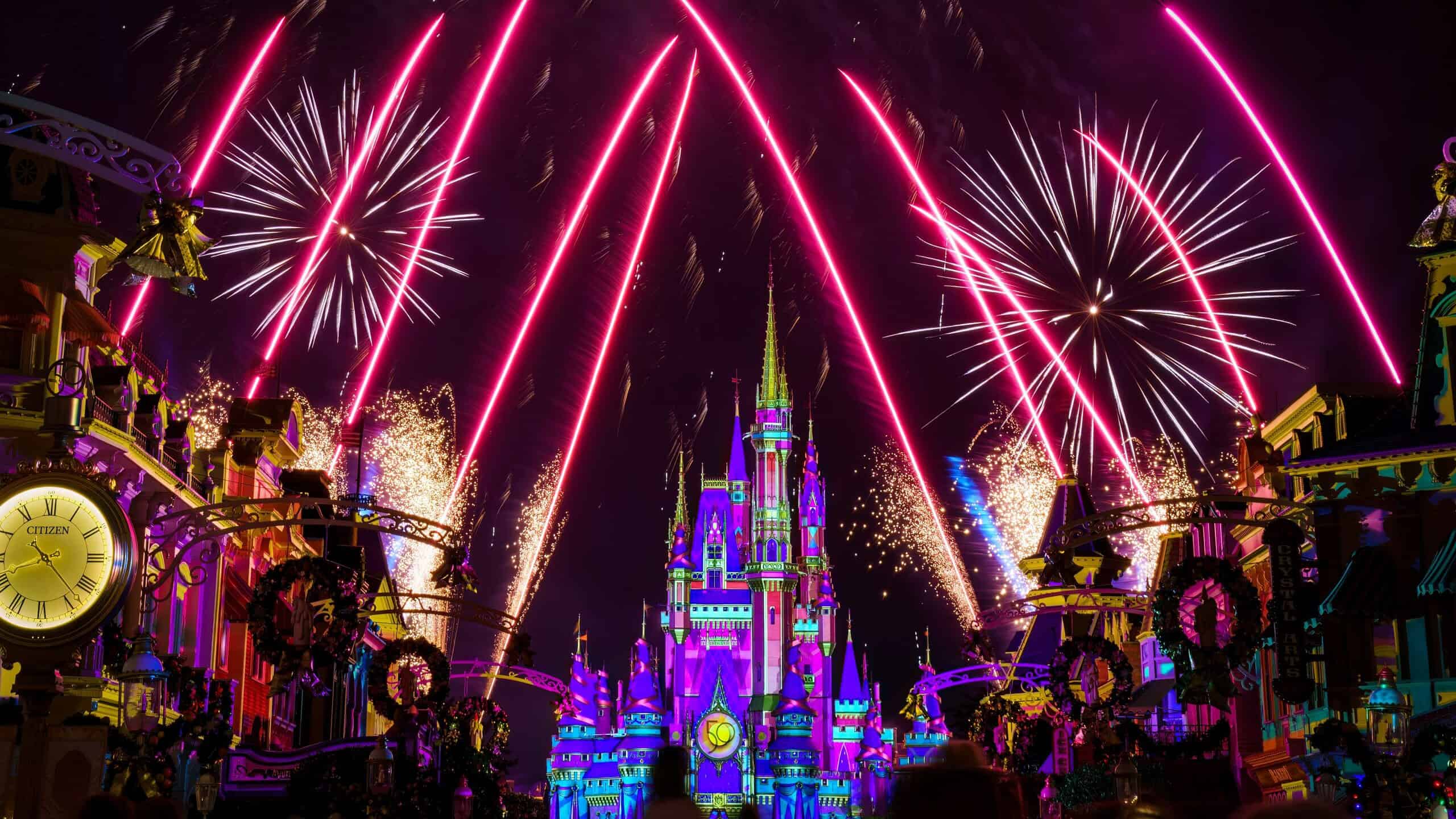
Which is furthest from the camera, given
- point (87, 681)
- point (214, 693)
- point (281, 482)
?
point (281, 482)

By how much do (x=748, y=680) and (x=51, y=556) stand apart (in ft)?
371

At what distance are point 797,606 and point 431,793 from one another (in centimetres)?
9629

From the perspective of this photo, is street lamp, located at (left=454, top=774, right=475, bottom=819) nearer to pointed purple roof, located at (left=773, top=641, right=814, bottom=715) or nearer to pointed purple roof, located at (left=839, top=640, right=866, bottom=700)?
pointed purple roof, located at (left=773, top=641, right=814, bottom=715)

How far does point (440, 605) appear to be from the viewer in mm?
65000

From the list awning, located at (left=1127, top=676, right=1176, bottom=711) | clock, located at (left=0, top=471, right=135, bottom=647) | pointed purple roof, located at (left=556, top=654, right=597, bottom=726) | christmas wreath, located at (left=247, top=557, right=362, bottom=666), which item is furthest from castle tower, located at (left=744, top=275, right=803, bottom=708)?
clock, located at (left=0, top=471, right=135, bottom=647)

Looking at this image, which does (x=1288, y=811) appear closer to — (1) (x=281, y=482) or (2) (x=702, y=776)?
(1) (x=281, y=482)

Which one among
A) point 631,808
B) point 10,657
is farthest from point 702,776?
point 10,657

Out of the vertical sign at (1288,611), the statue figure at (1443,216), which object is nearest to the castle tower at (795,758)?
the vertical sign at (1288,611)

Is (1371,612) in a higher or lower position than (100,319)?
lower

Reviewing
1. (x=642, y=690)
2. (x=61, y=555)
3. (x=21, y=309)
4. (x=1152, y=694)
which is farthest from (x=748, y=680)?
(x=61, y=555)

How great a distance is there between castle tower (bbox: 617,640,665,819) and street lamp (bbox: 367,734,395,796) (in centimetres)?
8421

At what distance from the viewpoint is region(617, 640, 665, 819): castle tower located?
115 metres

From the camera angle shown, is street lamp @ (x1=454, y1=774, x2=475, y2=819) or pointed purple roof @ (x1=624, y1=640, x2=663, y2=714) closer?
street lamp @ (x1=454, y1=774, x2=475, y2=819)

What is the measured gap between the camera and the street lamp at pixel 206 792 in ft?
76.8
